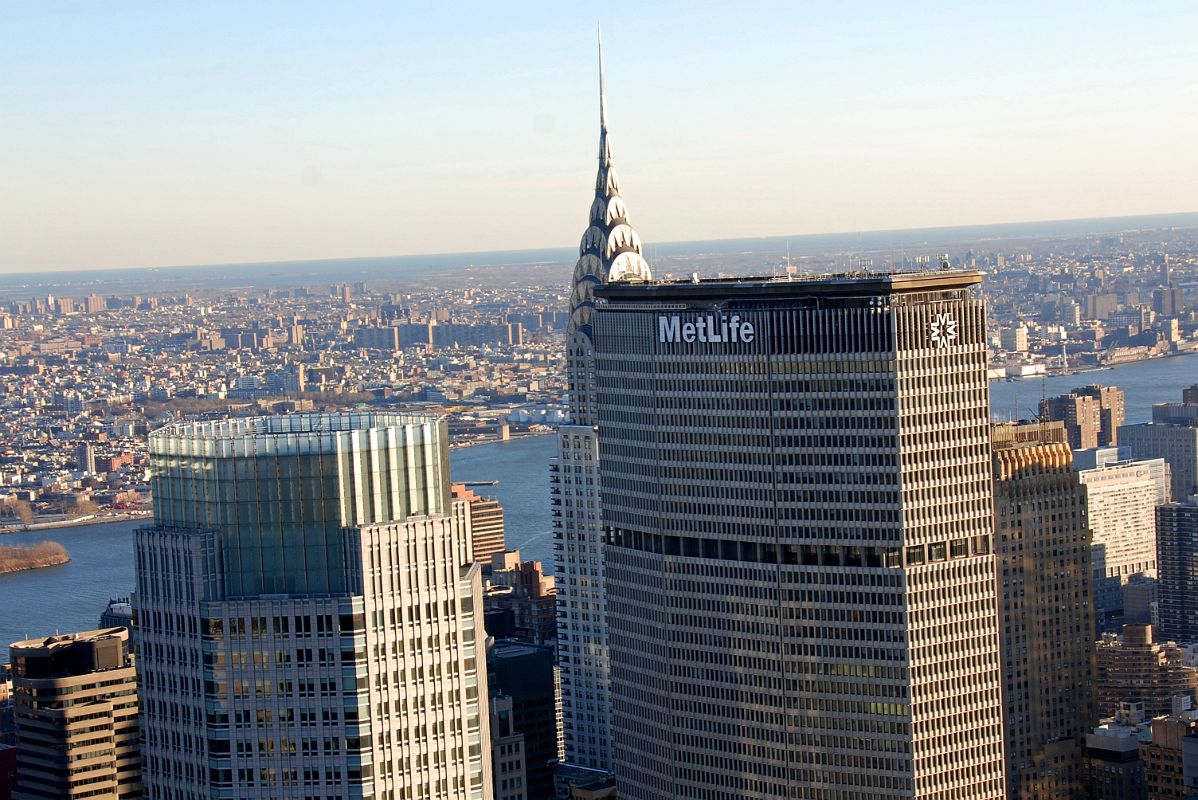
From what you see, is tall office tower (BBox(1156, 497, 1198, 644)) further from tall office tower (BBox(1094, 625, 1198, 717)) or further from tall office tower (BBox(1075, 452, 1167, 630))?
tall office tower (BBox(1094, 625, 1198, 717))

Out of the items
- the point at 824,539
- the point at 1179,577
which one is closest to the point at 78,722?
the point at 824,539

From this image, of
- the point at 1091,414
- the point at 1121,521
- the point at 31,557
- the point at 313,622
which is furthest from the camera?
the point at 1091,414

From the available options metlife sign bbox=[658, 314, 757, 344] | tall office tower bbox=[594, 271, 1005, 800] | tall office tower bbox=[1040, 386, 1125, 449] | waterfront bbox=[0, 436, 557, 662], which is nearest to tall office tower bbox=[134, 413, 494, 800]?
tall office tower bbox=[594, 271, 1005, 800]

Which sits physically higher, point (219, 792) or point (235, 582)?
point (235, 582)

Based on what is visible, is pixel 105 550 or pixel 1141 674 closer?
pixel 1141 674

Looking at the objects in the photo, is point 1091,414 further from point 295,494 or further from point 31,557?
point 295,494

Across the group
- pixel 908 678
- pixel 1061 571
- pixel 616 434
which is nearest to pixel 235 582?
pixel 908 678

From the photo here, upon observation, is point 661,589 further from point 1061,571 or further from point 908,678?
A: point 1061,571
